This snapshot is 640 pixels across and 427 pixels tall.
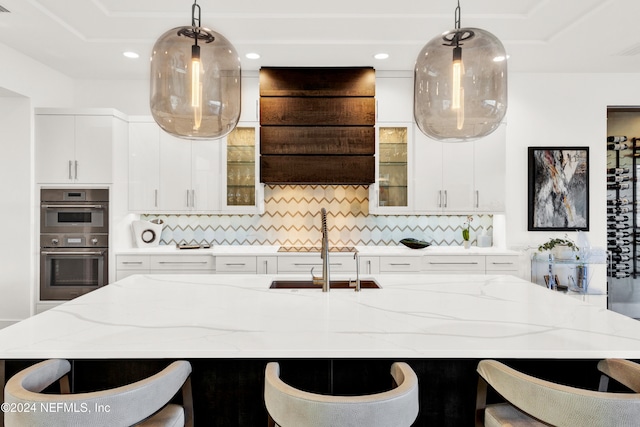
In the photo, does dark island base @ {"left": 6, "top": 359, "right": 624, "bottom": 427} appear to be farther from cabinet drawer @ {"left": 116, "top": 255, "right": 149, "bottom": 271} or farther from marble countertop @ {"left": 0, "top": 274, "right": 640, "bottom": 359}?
cabinet drawer @ {"left": 116, "top": 255, "right": 149, "bottom": 271}

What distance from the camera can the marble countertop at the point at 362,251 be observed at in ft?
12.6

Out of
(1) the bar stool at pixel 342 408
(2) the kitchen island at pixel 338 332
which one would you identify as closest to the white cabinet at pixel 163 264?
(2) the kitchen island at pixel 338 332

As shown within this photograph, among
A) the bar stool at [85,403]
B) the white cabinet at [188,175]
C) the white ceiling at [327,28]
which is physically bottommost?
the bar stool at [85,403]

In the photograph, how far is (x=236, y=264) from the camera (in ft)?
12.6

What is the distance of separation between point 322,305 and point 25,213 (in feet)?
10.8

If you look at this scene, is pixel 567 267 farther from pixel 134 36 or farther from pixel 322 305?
pixel 134 36

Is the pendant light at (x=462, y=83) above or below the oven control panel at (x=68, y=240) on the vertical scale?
above

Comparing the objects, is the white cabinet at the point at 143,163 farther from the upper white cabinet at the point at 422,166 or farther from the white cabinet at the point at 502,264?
the white cabinet at the point at 502,264

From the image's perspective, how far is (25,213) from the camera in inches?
147

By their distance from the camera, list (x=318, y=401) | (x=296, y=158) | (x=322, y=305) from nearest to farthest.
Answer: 1. (x=318, y=401)
2. (x=322, y=305)
3. (x=296, y=158)

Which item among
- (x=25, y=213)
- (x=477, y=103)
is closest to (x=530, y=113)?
(x=477, y=103)

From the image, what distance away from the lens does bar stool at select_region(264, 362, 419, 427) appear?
1.05 meters

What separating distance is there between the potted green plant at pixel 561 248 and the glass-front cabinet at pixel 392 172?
1.44m

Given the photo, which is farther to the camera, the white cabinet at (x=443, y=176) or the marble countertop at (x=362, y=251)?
the white cabinet at (x=443, y=176)
